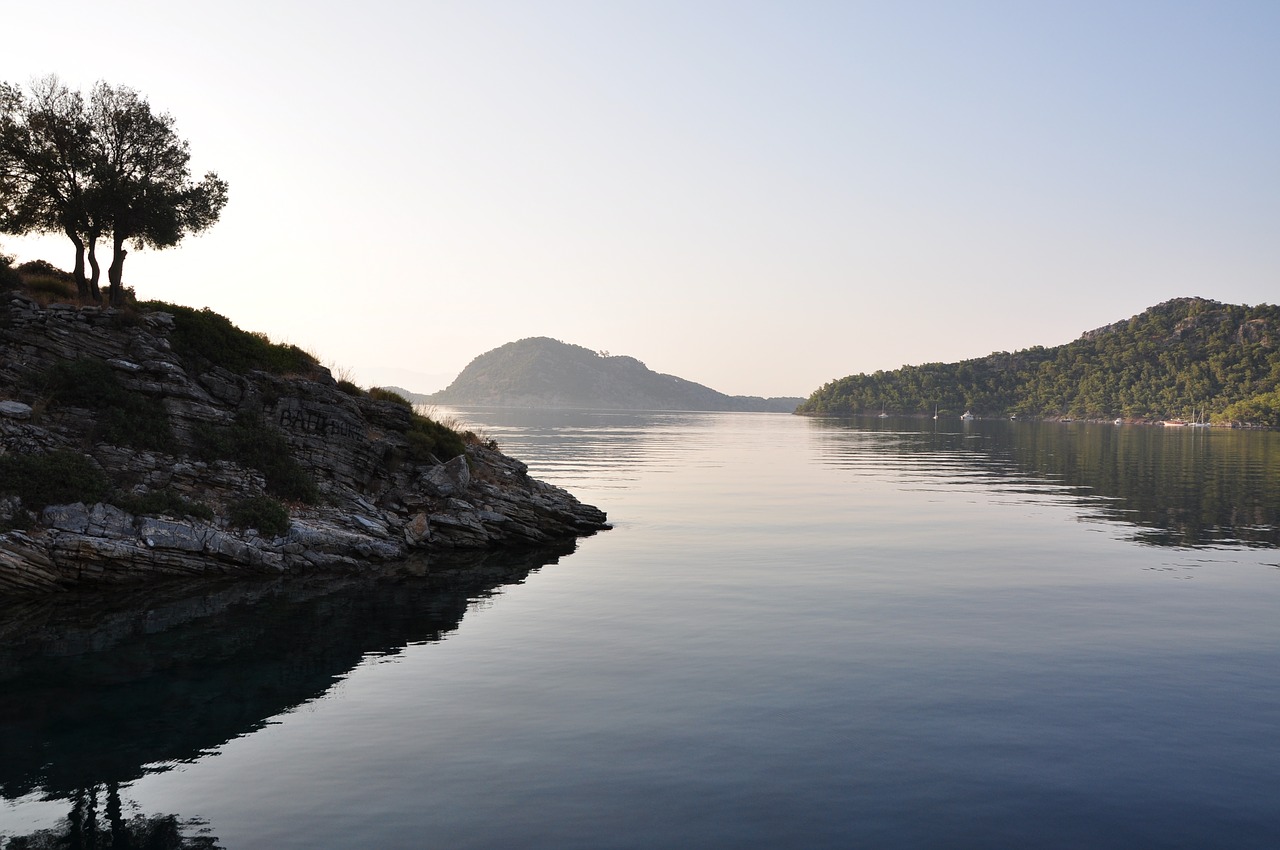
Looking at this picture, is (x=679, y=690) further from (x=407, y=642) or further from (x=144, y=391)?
(x=144, y=391)

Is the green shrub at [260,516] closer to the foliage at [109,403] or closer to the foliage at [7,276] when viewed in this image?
the foliage at [109,403]

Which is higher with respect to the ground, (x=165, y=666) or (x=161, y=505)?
(x=161, y=505)

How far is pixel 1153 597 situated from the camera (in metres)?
30.6

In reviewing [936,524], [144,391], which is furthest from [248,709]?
[936,524]

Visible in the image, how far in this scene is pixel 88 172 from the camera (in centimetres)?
4497

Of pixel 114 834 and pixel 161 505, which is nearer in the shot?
pixel 114 834

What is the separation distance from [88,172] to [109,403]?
16209mm

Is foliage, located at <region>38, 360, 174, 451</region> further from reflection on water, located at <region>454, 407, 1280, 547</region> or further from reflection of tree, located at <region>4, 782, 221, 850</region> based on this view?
reflection on water, located at <region>454, 407, 1280, 547</region>

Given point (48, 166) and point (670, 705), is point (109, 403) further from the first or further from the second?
point (670, 705)

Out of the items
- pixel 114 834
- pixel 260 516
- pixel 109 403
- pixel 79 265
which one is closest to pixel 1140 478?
pixel 260 516

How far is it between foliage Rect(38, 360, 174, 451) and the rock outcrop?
0.77 feet

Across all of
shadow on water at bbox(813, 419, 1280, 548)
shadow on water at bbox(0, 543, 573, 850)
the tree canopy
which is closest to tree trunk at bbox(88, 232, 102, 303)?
the tree canopy

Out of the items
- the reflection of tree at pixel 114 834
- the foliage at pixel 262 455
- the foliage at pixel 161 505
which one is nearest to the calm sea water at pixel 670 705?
the reflection of tree at pixel 114 834

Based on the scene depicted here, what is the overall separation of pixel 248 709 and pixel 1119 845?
1649 centimetres
